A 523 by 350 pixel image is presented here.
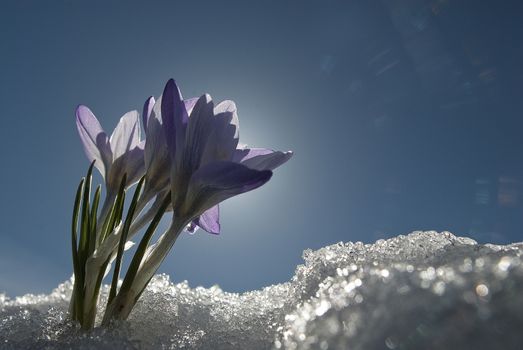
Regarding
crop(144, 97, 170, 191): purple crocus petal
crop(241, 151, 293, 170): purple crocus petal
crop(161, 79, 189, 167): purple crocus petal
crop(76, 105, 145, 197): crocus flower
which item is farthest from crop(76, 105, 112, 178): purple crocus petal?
crop(241, 151, 293, 170): purple crocus petal

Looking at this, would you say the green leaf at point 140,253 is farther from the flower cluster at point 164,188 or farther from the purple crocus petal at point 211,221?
the purple crocus petal at point 211,221

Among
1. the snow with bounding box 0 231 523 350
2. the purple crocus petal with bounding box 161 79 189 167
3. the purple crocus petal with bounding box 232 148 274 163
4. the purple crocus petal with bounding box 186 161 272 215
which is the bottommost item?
the snow with bounding box 0 231 523 350

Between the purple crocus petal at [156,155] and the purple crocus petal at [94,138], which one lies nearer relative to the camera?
the purple crocus petal at [156,155]

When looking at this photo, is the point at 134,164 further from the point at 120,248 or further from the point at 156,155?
the point at 120,248

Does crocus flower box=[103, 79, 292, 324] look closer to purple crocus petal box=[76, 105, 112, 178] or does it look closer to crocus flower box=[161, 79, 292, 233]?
crocus flower box=[161, 79, 292, 233]

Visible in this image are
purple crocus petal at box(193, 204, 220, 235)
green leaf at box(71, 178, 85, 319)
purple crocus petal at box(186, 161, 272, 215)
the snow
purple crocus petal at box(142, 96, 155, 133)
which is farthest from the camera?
purple crocus petal at box(193, 204, 220, 235)

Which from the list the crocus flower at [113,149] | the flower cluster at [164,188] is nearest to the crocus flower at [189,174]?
the flower cluster at [164,188]

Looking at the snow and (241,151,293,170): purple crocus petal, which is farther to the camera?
(241,151,293,170): purple crocus petal
